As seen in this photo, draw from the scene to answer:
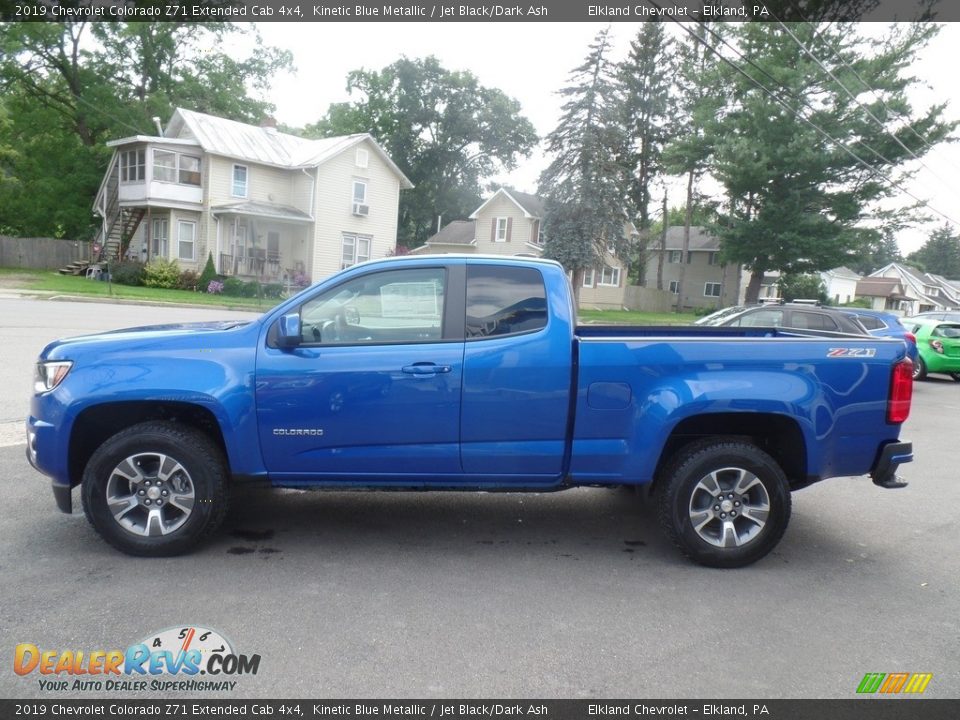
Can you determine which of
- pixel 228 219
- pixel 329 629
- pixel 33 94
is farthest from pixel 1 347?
pixel 33 94

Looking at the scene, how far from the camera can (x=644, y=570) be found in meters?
4.55

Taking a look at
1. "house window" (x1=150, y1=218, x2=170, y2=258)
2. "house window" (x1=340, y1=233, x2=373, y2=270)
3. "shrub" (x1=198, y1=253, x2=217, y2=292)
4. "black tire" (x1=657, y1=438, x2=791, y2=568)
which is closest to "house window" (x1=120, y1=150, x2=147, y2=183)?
"house window" (x1=150, y1=218, x2=170, y2=258)

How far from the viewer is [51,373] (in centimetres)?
436

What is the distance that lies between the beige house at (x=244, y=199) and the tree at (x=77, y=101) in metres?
4.33

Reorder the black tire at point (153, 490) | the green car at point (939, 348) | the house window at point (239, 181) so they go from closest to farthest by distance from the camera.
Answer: the black tire at point (153, 490) < the green car at point (939, 348) < the house window at point (239, 181)

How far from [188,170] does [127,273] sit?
6.53 metres

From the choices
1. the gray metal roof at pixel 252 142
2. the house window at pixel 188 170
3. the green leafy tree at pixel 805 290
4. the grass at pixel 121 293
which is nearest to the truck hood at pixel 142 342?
the grass at pixel 121 293

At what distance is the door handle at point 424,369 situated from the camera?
14.4ft

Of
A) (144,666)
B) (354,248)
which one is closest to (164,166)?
(354,248)

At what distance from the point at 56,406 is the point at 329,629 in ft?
7.32

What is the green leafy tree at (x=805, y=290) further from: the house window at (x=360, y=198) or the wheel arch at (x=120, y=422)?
the wheel arch at (x=120, y=422)

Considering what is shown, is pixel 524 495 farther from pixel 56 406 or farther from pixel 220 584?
pixel 56 406

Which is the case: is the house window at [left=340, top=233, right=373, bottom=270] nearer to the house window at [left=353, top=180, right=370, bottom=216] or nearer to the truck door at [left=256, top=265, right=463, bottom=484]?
the house window at [left=353, top=180, right=370, bottom=216]

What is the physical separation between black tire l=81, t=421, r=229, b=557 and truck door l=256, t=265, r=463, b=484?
1.32 ft
